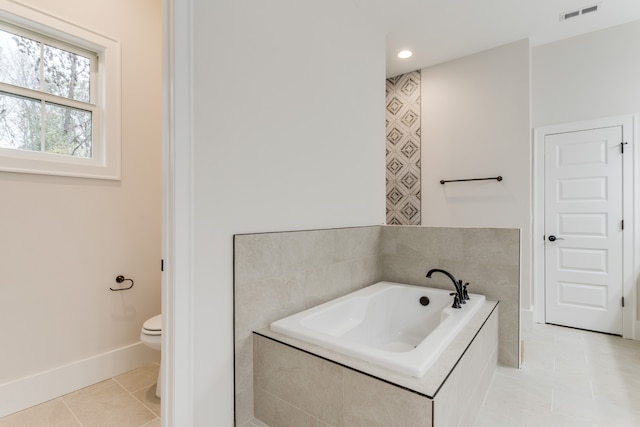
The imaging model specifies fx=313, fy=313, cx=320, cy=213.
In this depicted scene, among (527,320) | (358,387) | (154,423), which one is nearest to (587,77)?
(527,320)

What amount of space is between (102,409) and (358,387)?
1584 millimetres

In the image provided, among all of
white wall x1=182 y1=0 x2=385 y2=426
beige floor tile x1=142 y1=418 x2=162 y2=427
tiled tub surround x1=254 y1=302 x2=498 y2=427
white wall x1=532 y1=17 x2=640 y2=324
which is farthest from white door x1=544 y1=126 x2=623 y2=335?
beige floor tile x1=142 y1=418 x2=162 y2=427

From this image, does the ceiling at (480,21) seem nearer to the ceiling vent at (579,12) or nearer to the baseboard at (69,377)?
the ceiling vent at (579,12)

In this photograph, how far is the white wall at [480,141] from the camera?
3.00 metres

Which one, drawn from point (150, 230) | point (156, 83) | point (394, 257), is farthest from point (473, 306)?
point (156, 83)

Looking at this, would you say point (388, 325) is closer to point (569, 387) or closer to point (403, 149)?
point (569, 387)

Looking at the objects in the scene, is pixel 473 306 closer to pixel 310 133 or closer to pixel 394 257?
pixel 394 257

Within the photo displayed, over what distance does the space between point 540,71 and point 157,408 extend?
4311mm

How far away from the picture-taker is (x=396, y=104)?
3805 mm

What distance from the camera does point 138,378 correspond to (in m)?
2.14

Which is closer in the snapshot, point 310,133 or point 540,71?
point 310,133

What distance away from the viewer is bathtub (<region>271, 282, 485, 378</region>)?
127 cm

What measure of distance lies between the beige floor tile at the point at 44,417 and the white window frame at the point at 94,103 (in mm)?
1369

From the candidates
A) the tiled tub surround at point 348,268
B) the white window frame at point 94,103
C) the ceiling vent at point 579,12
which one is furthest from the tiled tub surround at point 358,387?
the ceiling vent at point 579,12
